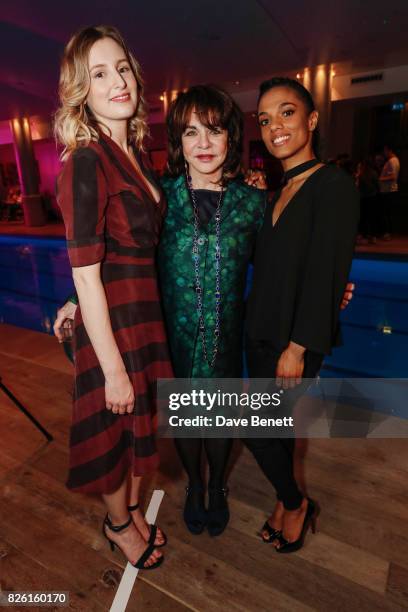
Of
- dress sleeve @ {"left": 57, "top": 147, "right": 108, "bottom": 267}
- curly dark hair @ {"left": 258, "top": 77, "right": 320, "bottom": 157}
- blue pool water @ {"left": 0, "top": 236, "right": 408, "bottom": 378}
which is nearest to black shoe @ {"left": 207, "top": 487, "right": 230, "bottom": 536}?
dress sleeve @ {"left": 57, "top": 147, "right": 108, "bottom": 267}


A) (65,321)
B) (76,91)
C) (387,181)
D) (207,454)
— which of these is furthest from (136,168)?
(387,181)

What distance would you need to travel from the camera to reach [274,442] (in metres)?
1.52

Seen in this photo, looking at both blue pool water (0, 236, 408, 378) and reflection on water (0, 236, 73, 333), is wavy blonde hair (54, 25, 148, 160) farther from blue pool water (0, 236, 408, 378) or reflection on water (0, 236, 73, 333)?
reflection on water (0, 236, 73, 333)

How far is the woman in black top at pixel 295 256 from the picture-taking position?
4.02 ft

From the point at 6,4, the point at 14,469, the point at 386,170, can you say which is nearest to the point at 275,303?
the point at 14,469

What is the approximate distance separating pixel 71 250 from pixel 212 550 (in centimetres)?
139

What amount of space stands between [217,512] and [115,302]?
1136 millimetres

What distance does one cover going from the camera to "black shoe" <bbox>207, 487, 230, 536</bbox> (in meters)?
1.72

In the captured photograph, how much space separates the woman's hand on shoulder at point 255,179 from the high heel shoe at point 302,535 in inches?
55.6

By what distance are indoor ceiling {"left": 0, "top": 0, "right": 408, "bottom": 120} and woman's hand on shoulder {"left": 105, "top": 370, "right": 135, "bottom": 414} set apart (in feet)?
20.8

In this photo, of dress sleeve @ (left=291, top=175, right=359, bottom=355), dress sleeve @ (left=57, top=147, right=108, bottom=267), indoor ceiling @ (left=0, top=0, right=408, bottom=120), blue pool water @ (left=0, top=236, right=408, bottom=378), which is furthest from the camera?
indoor ceiling @ (left=0, top=0, right=408, bottom=120)

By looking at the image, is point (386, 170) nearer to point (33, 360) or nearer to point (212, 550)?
point (33, 360)

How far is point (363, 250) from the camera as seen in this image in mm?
7891

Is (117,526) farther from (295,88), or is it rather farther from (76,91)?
(295,88)
